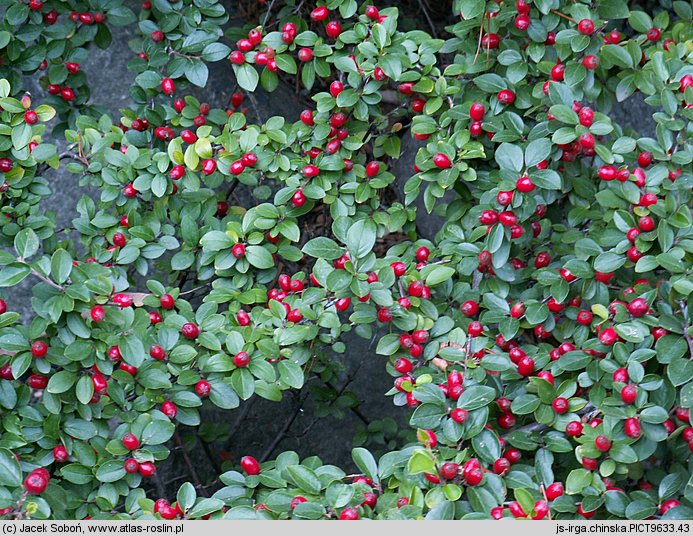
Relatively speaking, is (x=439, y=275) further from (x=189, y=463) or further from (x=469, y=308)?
(x=189, y=463)

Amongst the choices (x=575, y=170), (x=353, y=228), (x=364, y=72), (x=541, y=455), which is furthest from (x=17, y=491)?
(x=575, y=170)

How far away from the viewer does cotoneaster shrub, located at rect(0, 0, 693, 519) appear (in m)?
1.42

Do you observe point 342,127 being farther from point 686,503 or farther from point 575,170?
point 686,503

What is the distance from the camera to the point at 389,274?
63.1 inches

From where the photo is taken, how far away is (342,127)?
1908mm

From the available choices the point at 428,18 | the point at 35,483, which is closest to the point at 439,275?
the point at 35,483

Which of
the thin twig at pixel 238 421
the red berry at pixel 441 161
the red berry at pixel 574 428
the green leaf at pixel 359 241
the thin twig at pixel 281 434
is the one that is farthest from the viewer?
the thin twig at pixel 238 421

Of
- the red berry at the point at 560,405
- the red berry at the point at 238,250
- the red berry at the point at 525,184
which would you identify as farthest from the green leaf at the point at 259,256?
the red berry at the point at 560,405

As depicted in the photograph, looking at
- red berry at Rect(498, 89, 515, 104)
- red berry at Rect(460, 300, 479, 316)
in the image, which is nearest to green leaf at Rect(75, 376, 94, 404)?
red berry at Rect(460, 300, 479, 316)

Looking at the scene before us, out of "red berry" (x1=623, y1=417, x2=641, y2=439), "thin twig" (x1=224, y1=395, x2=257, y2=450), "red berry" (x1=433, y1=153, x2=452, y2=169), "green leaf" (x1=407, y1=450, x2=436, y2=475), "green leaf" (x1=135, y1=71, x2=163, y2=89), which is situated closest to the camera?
"green leaf" (x1=407, y1=450, x2=436, y2=475)

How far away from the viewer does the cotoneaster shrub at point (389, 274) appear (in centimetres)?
142

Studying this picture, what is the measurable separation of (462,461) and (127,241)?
3.05 feet

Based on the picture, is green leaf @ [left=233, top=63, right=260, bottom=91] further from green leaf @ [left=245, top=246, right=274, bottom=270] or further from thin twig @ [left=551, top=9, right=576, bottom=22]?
thin twig @ [left=551, top=9, right=576, bottom=22]

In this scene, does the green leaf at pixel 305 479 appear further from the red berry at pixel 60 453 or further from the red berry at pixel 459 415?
the red berry at pixel 60 453
